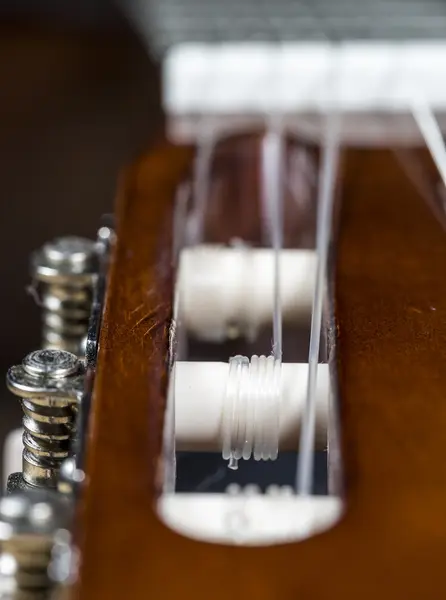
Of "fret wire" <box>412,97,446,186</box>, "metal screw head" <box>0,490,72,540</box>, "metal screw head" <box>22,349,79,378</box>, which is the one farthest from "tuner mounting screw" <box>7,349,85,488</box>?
"fret wire" <box>412,97,446,186</box>

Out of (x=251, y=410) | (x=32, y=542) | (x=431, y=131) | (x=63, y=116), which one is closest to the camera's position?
(x=32, y=542)

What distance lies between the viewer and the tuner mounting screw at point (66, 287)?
883 millimetres

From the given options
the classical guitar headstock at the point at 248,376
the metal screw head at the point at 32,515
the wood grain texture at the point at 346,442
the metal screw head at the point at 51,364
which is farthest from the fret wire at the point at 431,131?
the metal screw head at the point at 32,515

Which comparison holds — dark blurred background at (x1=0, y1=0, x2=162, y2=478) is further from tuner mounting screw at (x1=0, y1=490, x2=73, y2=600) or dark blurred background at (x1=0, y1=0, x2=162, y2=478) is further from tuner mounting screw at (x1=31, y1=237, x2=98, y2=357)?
tuner mounting screw at (x1=0, y1=490, x2=73, y2=600)

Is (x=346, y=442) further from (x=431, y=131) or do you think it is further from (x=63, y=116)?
(x=63, y=116)

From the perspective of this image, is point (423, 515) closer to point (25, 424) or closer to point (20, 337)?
point (25, 424)

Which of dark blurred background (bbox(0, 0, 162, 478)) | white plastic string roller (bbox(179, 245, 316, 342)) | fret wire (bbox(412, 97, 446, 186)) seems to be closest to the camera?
white plastic string roller (bbox(179, 245, 316, 342))

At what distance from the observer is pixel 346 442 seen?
619 mm

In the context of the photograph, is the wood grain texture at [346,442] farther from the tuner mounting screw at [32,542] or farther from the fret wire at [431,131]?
the fret wire at [431,131]

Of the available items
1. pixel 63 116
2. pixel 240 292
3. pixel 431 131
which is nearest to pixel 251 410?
pixel 240 292

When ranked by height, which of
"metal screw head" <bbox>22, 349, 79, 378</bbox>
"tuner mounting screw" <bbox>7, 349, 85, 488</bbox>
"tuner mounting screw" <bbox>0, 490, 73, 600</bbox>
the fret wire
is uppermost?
the fret wire

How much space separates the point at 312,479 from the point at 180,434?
0.11m

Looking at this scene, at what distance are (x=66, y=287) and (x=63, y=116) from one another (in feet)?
3.75

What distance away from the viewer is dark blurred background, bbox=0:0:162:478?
1.91 metres
